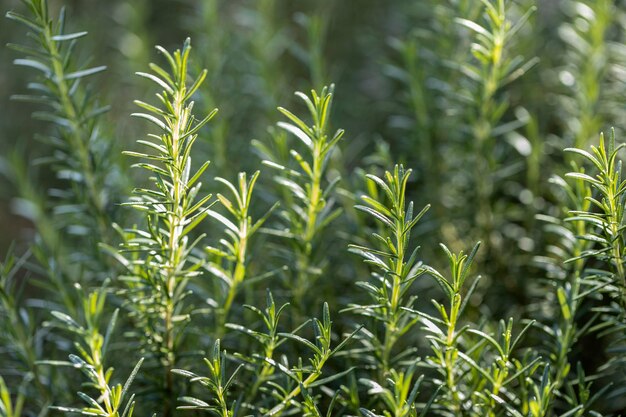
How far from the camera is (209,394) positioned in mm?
562

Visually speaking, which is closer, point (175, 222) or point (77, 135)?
point (175, 222)

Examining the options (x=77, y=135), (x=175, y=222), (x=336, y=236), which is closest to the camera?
(x=175, y=222)

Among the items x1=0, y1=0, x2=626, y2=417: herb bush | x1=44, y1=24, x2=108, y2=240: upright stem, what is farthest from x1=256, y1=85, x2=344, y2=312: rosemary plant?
x1=44, y1=24, x2=108, y2=240: upright stem

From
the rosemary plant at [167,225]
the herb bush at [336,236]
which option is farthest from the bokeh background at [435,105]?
the rosemary plant at [167,225]

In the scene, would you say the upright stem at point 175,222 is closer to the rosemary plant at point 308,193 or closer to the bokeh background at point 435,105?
the rosemary plant at point 308,193

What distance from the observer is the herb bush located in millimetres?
429

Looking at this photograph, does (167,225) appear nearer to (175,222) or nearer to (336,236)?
(175,222)

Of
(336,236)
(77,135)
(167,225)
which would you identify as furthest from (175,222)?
(336,236)

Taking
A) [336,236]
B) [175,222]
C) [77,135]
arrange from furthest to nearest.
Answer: [336,236] < [77,135] < [175,222]

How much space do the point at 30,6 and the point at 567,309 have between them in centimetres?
45

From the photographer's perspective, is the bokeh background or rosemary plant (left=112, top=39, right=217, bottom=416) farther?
the bokeh background

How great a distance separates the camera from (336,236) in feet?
2.24

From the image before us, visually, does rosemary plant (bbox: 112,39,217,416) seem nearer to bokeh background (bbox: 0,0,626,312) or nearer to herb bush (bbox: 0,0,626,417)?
herb bush (bbox: 0,0,626,417)

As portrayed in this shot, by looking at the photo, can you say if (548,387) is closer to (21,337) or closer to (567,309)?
(567,309)
